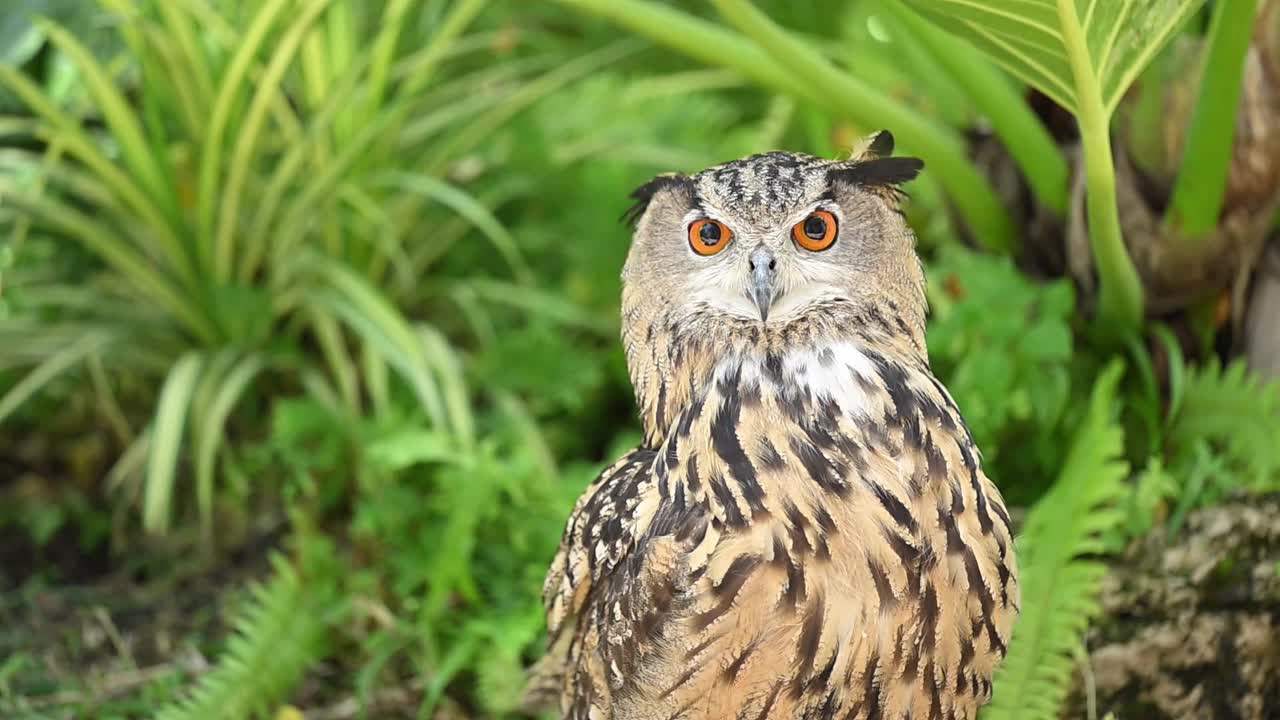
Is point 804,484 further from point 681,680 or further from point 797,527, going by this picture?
point 681,680

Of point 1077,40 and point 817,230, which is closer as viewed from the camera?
point 817,230

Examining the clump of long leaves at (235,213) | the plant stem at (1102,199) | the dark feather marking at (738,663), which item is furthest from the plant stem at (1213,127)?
the clump of long leaves at (235,213)

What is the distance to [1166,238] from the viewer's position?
2258 millimetres

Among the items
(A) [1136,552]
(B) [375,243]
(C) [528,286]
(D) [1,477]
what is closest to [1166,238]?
(A) [1136,552]

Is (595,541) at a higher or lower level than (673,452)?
lower

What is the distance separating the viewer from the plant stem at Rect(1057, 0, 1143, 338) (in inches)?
62.6

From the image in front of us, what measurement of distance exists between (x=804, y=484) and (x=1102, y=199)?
2.94ft

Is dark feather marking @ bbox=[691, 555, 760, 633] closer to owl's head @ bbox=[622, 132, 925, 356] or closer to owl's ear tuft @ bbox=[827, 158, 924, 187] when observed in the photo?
owl's head @ bbox=[622, 132, 925, 356]

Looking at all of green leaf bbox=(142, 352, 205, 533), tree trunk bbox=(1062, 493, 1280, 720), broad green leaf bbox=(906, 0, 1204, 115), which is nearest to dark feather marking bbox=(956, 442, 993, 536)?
broad green leaf bbox=(906, 0, 1204, 115)

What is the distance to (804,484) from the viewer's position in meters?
1.31

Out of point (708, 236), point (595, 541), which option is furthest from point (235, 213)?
point (708, 236)

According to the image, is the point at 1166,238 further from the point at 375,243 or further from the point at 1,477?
the point at 1,477

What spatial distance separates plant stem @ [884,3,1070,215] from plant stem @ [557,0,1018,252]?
0.37 feet

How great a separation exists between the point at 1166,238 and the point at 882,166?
3.73ft
